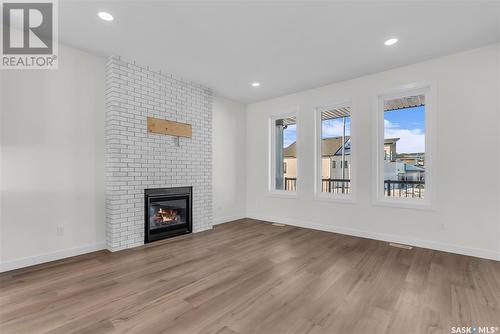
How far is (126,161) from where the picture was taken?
12.0ft

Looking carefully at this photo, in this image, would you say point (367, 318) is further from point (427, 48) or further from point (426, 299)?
point (427, 48)

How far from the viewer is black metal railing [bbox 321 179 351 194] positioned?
188 inches

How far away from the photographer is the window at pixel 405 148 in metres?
3.75

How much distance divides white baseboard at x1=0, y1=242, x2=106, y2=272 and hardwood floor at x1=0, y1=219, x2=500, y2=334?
0.12m

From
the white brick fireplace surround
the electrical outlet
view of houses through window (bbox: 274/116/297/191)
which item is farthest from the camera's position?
view of houses through window (bbox: 274/116/297/191)

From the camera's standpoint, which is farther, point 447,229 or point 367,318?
point 447,229

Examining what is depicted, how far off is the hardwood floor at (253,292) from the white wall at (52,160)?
0.34 meters

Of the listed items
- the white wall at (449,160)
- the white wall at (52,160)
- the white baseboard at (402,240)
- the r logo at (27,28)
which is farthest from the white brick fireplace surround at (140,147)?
the white wall at (449,160)

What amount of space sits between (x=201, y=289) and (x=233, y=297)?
0.37 m

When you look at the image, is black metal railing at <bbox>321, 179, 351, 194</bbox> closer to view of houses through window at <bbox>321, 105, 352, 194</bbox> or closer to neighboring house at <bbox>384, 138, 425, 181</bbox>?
view of houses through window at <bbox>321, 105, 352, 194</bbox>

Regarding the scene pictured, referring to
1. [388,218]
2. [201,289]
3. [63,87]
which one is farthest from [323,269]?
[63,87]

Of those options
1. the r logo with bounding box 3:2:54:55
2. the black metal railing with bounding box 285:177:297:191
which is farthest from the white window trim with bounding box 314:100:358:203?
the r logo with bounding box 3:2:54:55

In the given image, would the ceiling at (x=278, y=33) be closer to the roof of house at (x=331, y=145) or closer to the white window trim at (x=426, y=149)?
the white window trim at (x=426, y=149)

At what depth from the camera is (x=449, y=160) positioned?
11.4 feet
